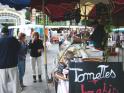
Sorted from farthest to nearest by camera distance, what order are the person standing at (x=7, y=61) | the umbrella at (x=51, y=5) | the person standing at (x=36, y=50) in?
the person standing at (x=36, y=50), the umbrella at (x=51, y=5), the person standing at (x=7, y=61)

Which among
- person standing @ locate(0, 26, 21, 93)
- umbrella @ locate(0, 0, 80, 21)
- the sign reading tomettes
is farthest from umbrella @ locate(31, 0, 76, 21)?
the sign reading tomettes

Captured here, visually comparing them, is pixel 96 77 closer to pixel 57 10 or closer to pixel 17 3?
pixel 17 3

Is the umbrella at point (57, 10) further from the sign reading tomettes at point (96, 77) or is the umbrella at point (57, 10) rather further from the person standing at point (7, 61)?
the sign reading tomettes at point (96, 77)

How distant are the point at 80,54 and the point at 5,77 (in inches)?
93.1

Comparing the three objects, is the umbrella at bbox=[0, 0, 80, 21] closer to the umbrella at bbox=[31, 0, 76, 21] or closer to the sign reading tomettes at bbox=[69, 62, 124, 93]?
the umbrella at bbox=[31, 0, 76, 21]

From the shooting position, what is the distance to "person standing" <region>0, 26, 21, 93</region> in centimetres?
1055

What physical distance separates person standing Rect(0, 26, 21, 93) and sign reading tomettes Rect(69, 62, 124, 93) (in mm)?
3259

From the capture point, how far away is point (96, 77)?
766 cm

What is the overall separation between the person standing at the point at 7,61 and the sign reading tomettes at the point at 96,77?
326 centimetres

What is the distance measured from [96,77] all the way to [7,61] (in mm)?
3537

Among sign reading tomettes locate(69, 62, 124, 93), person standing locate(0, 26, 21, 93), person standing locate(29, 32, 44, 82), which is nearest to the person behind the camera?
sign reading tomettes locate(69, 62, 124, 93)

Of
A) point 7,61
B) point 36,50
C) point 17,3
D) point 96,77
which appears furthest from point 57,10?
point 96,77

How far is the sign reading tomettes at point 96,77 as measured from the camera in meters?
7.64

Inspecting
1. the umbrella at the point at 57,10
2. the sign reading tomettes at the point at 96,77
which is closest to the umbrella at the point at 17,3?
the umbrella at the point at 57,10
